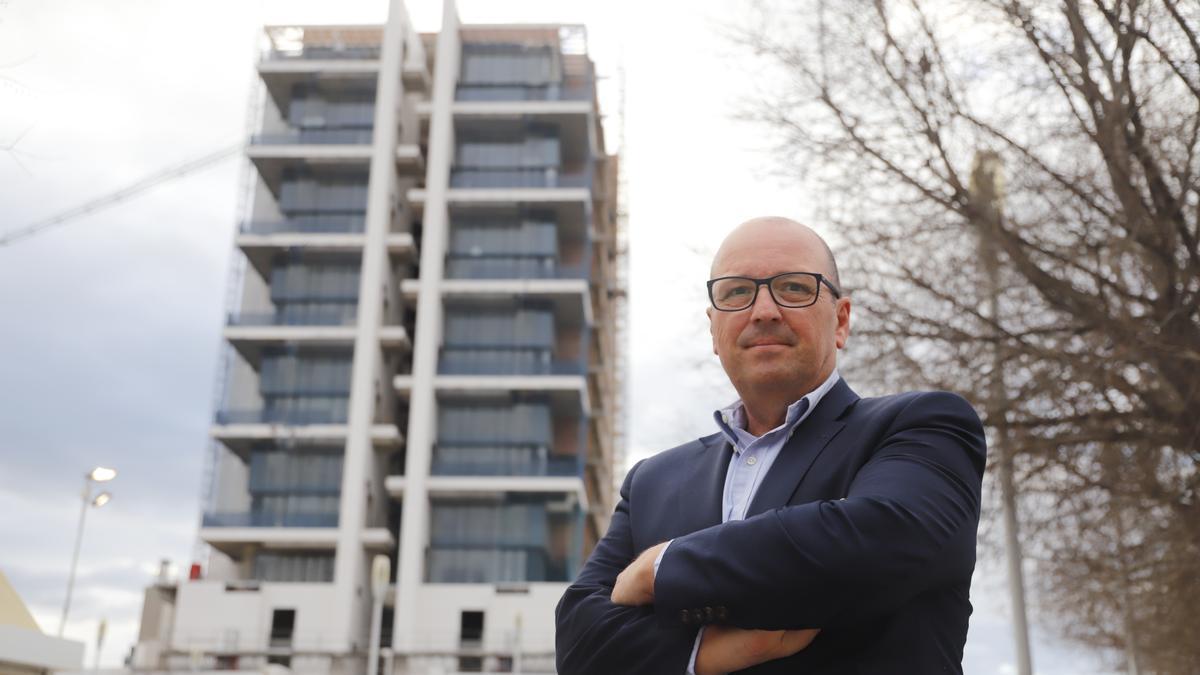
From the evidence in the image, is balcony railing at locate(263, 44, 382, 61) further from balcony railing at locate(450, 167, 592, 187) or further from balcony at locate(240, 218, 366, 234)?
balcony at locate(240, 218, 366, 234)

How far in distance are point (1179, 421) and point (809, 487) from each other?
9.15 m

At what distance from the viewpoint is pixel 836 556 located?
2080 mm

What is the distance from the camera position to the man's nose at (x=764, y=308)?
2.40 meters

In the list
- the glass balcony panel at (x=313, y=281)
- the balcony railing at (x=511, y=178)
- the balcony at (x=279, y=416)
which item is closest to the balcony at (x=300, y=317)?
the glass balcony panel at (x=313, y=281)

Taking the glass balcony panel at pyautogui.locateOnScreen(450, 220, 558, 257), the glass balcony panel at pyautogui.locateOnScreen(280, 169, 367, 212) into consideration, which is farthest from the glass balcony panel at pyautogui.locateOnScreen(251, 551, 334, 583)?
the glass balcony panel at pyautogui.locateOnScreen(280, 169, 367, 212)

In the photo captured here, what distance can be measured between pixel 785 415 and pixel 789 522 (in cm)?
41

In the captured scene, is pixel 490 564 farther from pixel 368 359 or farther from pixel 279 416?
pixel 279 416

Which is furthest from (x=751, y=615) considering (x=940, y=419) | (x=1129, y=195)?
(x=1129, y=195)

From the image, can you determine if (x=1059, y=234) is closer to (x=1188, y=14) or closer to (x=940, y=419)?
(x=1188, y=14)

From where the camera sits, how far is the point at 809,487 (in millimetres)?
2340

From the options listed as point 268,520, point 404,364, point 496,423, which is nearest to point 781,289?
point 496,423

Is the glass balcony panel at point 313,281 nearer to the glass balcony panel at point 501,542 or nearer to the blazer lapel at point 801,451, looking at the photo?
the glass balcony panel at point 501,542

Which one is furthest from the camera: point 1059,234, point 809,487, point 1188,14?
point 1059,234

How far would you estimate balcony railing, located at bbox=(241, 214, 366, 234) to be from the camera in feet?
179
